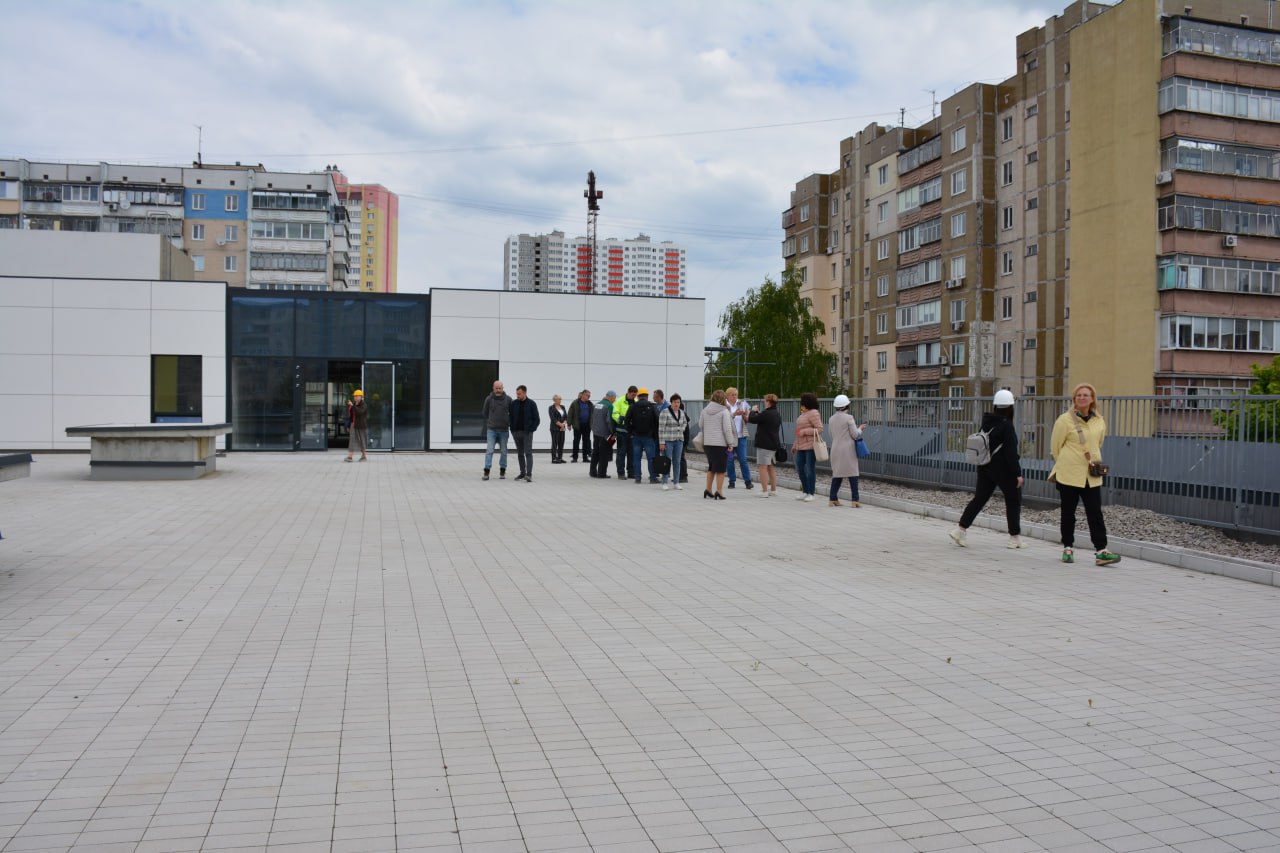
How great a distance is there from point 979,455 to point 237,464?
19.5 m

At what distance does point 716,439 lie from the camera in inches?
717

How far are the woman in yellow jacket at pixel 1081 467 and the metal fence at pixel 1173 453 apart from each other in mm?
2514

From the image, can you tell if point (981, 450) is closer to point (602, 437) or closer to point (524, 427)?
A: point (524, 427)

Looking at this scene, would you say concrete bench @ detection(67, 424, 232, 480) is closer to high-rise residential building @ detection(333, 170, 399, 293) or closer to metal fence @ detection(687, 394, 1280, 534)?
metal fence @ detection(687, 394, 1280, 534)

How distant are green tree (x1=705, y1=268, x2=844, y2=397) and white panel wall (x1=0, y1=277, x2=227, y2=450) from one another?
144 feet

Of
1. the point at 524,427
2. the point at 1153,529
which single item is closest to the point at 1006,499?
the point at 1153,529

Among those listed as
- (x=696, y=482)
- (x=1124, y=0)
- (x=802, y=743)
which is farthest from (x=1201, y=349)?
(x=802, y=743)

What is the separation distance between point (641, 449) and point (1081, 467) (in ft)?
35.6

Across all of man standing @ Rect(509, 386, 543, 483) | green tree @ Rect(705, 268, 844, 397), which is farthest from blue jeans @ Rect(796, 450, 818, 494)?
green tree @ Rect(705, 268, 844, 397)

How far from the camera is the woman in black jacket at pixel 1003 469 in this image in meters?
11.8

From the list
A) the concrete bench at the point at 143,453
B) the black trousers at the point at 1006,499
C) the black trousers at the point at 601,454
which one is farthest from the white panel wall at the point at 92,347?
the black trousers at the point at 1006,499

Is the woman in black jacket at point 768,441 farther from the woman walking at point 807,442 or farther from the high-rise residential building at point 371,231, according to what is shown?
the high-rise residential building at point 371,231

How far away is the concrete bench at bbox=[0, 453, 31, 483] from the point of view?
9.74 metres

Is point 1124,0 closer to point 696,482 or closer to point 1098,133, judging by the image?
point 1098,133
